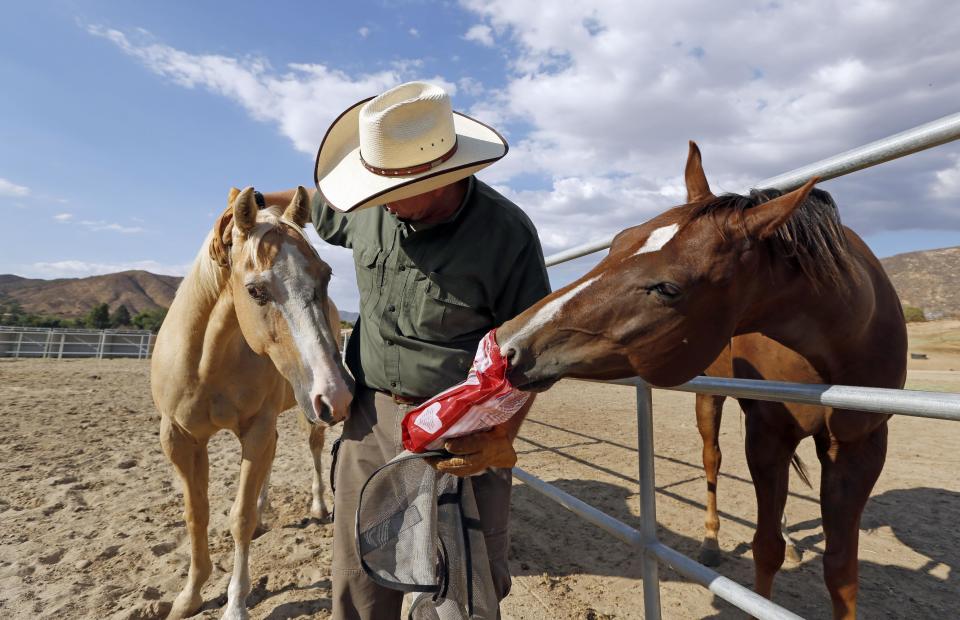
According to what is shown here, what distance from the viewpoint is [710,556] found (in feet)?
11.0

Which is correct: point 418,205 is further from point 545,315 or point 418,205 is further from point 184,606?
point 184,606

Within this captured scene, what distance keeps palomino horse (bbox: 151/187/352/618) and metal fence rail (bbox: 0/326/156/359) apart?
71.8 ft

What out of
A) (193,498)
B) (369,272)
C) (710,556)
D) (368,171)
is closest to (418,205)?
(368,171)

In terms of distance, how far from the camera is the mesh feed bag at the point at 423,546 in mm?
1447

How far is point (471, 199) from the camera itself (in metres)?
1.75

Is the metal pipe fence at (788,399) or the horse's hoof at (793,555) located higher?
the metal pipe fence at (788,399)

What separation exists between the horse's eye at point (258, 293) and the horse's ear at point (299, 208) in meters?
0.43

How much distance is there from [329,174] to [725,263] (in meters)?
1.47

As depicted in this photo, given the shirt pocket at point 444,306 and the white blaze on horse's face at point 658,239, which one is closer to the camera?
the white blaze on horse's face at point 658,239

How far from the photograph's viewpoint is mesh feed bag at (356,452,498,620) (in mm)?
1447

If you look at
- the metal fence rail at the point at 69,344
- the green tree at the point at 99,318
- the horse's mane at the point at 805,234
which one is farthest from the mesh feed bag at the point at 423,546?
the green tree at the point at 99,318

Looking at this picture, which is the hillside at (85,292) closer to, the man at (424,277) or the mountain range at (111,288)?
the mountain range at (111,288)

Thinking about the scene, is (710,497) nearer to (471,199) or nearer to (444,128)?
(471,199)

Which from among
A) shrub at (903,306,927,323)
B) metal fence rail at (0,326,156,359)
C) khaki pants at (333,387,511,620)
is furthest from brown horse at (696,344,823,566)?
shrub at (903,306,927,323)
